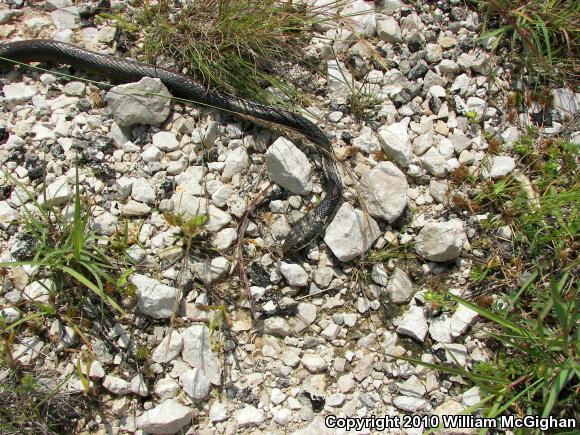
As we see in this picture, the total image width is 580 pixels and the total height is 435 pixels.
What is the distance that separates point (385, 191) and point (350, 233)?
452mm

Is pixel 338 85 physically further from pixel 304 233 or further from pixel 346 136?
pixel 304 233

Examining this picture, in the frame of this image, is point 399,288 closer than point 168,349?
No

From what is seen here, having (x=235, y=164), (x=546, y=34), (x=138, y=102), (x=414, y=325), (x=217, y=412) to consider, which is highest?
(x=546, y=34)

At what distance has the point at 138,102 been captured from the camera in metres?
4.10

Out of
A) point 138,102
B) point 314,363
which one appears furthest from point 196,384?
point 138,102

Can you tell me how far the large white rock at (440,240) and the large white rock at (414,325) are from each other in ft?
1.48

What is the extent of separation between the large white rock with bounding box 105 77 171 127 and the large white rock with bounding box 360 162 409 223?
178cm

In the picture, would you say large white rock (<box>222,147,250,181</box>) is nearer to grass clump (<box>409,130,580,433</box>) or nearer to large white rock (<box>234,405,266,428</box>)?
large white rock (<box>234,405,266,428</box>)

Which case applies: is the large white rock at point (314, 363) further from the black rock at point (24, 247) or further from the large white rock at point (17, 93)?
the large white rock at point (17, 93)

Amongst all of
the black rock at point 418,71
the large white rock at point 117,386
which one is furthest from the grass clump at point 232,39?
the large white rock at point 117,386

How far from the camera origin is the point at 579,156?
4164 mm

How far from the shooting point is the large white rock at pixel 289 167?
12.9ft

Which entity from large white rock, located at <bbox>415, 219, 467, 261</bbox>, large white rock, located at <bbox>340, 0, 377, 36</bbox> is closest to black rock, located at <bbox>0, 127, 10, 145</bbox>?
large white rock, located at <bbox>340, 0, 377, 36</bbox>

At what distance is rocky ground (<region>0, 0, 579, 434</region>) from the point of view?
134 inches
